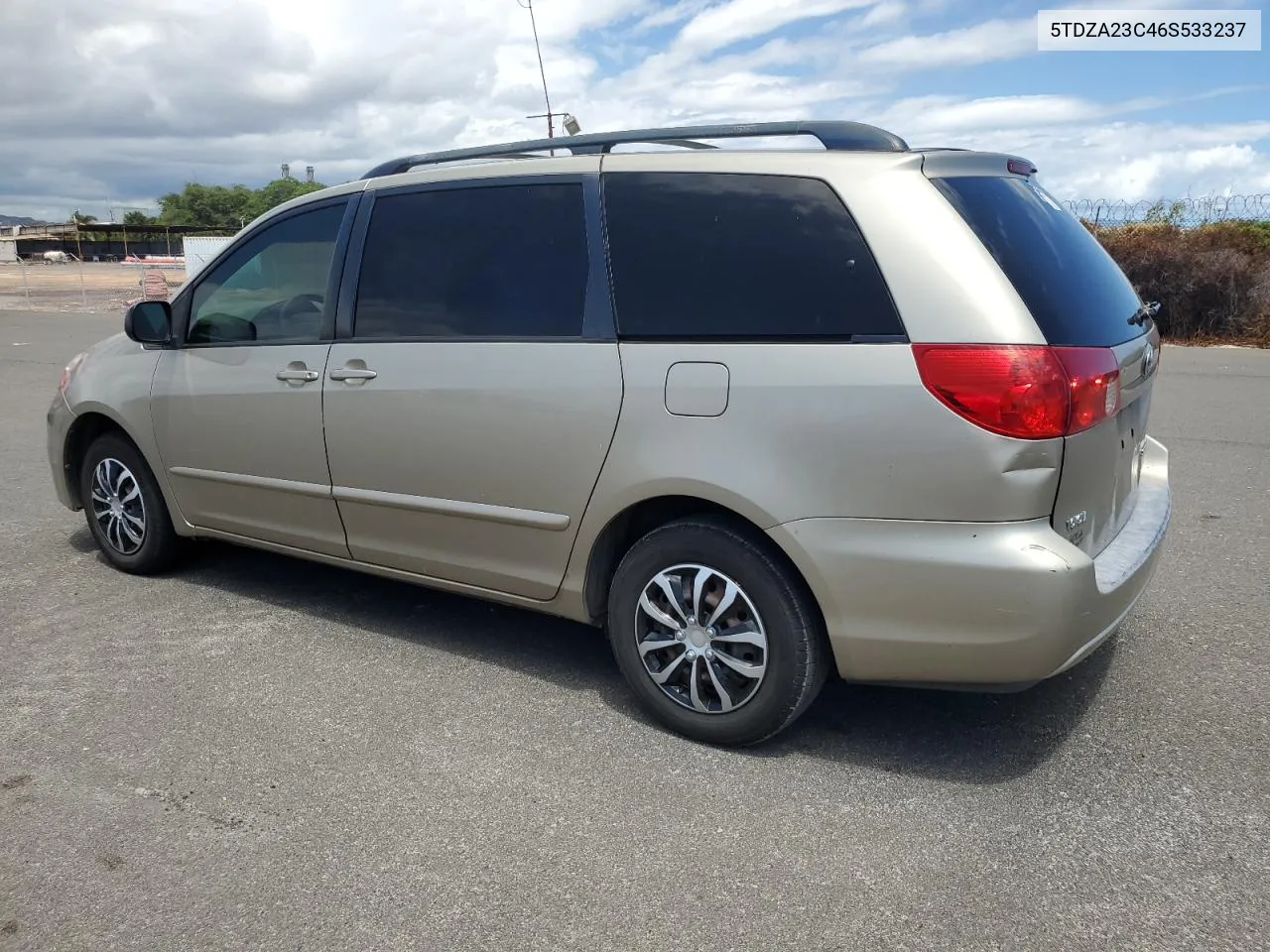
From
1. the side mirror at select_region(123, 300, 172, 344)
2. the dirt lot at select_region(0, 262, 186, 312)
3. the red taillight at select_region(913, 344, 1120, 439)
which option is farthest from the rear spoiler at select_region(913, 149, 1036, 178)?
the dirt lot at select_region(0, 262, 186, 312)

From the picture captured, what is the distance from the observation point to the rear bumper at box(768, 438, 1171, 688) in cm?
294

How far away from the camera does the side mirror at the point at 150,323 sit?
483 centimetres

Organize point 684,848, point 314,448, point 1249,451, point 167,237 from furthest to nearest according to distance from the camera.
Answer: point 167,237
point 1249,451
point 314,448
point 684,848

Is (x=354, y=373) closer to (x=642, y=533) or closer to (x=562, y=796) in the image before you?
(x=642, y=533)

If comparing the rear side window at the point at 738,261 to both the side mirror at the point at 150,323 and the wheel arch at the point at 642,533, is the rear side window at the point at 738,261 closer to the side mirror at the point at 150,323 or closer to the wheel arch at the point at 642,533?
the wheel arch at the point at 642,533

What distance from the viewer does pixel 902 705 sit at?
12.4ft

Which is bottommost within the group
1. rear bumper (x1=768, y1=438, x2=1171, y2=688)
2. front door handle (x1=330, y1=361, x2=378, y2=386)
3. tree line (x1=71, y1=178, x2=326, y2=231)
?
rear bumper (x1=768, y1=438, x2=1171, y2=688)

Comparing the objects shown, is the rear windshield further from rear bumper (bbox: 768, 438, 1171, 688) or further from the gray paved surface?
the gray paved surface

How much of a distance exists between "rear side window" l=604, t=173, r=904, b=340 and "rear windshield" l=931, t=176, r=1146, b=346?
0.35 meters

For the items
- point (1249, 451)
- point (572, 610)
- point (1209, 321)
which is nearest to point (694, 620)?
point (572, 610)

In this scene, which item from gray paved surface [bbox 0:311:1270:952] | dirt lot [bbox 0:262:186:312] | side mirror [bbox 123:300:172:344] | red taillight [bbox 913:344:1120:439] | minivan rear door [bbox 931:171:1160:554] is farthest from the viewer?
dirt lot [bbox 0:262:186:312]

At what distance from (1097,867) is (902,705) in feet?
3.41

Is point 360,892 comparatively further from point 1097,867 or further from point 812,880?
point 1097,867

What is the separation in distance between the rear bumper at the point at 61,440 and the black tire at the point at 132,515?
8cm
